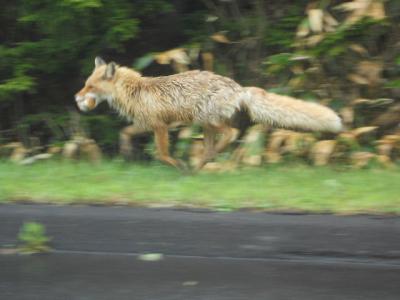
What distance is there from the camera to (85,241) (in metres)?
5.97

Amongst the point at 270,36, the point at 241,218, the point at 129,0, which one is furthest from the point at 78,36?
the point at 241,218

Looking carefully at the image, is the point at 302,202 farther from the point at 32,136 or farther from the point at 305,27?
the point at 32,136

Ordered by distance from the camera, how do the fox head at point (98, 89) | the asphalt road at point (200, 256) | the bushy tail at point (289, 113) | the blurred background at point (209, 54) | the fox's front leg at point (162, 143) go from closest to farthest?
the asphalt road at point (200, 256) → the bushy tail at point (289, 113) → the fox's front leg at point (162, 143) → the fox head at point (98, 89) → the blurred background at point (209, 54)

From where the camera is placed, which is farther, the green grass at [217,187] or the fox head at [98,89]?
the fox head at [98,89]

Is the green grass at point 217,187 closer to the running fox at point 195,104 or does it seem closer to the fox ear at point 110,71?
the running fox at point 195,104

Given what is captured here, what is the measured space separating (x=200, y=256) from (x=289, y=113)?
2127 mm

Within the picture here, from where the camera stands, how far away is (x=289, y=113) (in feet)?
23.8

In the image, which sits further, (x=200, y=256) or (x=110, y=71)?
(x=110, y=71)

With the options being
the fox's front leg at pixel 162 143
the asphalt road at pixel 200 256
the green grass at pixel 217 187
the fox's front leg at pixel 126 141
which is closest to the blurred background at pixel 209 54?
the fox's front leg at pixel 126 141

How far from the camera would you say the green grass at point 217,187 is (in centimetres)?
618

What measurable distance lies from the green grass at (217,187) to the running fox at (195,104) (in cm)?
50

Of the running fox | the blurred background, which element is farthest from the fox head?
the blurred background

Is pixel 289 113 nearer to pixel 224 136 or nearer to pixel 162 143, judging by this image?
pixel 224 136

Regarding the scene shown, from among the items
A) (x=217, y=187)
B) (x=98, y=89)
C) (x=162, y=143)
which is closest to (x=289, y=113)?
(x=217, y=187)
